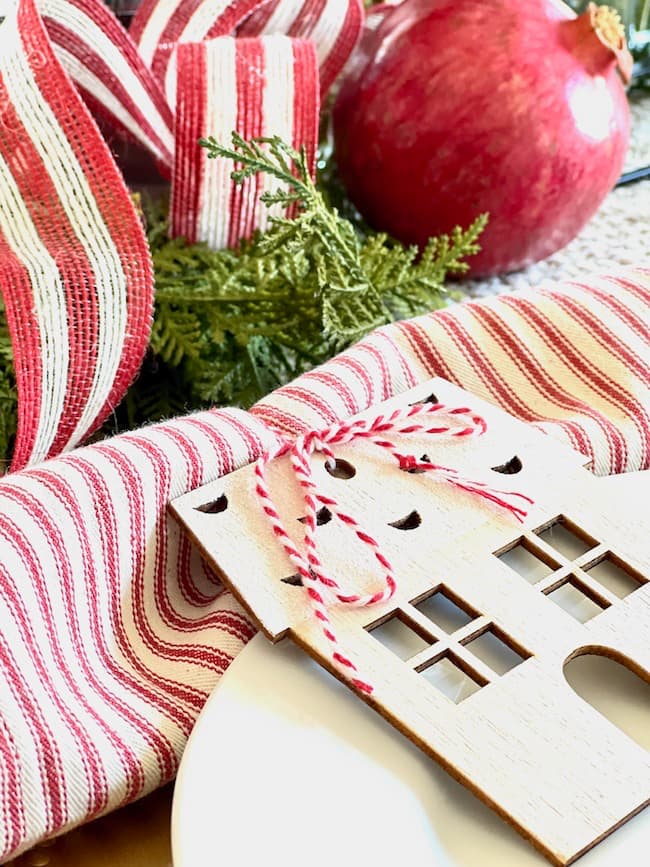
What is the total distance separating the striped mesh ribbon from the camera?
47cm

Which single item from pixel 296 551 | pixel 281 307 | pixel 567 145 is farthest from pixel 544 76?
pixel 296 551

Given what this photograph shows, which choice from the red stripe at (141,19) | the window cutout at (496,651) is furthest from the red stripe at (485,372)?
the red stripe at (141,19)

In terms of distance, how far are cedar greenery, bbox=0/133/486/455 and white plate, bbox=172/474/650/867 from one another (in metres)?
0.15

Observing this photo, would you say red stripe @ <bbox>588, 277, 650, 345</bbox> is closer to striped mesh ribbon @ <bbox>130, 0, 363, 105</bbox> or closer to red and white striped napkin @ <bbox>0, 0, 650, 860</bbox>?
red and white striped napkin @ <bbox>0, 0, 650, 860</bbox>

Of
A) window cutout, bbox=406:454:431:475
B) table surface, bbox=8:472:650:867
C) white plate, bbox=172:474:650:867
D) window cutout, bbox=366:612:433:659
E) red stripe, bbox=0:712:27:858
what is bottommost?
table surface, bbox=8:472:650:867

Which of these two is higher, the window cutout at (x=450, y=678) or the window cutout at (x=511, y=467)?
the window cutout at (x=511, y=467)

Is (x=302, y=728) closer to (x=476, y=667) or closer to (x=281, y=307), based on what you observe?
(x=476, y=667)

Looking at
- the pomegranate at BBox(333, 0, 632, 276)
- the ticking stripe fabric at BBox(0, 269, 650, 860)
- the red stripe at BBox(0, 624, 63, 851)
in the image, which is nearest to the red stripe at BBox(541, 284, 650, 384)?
the ticking stripe fabric at BBox(0, 269, 650, 860)

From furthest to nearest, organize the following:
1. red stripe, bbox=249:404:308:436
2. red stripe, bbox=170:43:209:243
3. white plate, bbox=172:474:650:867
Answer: red stripe, bbox=170:43:209:243
red stripe, bbox=249:404:308:436
white plate, bbox=172:474:650:867

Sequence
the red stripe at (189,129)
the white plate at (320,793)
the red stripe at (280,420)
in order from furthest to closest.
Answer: the red stripe at (189,129), the red stripe at (280,420), the white plate at (320,793)

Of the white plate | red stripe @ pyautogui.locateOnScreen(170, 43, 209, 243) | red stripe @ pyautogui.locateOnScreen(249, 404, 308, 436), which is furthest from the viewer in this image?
red stripe @ pyautogui.locateOnScreen(170, 43, 209, 243)

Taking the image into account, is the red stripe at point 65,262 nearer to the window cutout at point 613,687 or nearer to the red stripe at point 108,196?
the red stripe at point 108,196

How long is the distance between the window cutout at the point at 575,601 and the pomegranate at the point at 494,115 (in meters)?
0.24

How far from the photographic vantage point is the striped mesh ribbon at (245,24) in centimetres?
47
